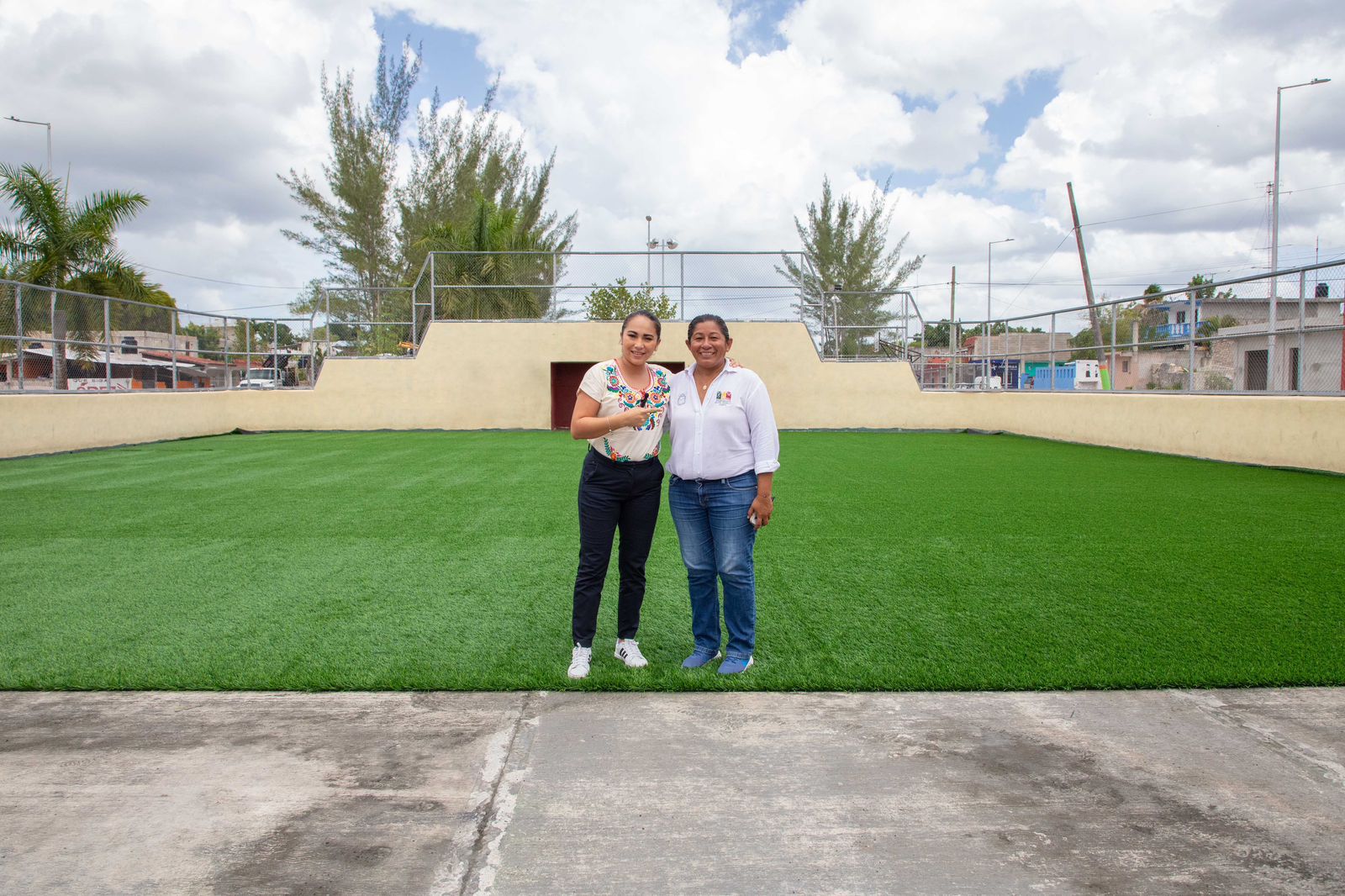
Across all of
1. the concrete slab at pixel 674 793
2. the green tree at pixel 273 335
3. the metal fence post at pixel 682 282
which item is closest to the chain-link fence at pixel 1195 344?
the metal fence post at pixel 682 282

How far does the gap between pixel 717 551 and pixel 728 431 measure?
0.55 metres

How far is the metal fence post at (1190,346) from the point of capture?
13.2m

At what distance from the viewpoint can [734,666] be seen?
3936 mm

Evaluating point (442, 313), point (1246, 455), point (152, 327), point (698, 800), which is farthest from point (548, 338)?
point (698, 800)

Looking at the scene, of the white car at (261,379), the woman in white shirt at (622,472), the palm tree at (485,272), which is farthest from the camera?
the palm tree at (485,272)

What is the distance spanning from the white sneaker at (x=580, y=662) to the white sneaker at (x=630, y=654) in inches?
5.9

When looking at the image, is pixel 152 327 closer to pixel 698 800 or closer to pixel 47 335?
pixel 47 335

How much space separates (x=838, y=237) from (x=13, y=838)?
102 feet

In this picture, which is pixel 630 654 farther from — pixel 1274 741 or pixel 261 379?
pixel 261 379

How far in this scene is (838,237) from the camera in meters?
31.4

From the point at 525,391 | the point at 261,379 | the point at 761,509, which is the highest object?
the point at 261,379

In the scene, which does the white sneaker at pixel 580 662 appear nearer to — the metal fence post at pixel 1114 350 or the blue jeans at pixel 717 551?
the blue jeans at pixel 717 551

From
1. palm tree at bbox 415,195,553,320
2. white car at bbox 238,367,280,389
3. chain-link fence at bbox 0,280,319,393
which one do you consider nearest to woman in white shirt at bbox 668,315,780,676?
chain-link fence at bbox 0,280,319,393

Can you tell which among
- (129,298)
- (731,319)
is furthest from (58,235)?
(731,319)
